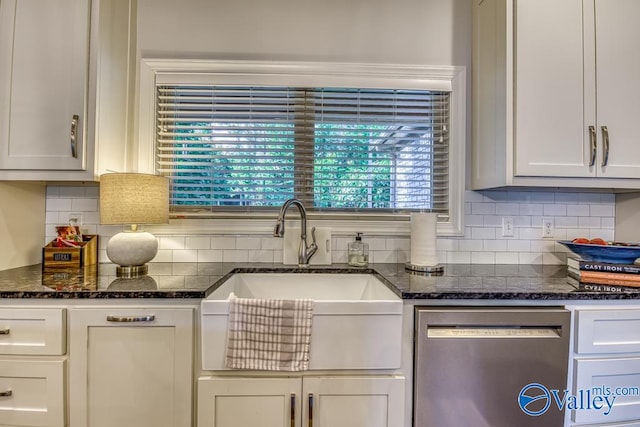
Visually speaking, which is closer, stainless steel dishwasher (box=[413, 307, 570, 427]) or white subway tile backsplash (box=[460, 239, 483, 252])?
stainless steel dishwasher (box=[413, 307, 570, 427])

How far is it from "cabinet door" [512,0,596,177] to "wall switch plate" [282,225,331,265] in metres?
1.01

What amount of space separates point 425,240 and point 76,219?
6.28ft

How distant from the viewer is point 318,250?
1.80 m

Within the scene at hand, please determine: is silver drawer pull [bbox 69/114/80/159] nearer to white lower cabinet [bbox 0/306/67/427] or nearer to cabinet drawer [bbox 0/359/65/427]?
white lower cabinet [bbox 0/306/67/427]

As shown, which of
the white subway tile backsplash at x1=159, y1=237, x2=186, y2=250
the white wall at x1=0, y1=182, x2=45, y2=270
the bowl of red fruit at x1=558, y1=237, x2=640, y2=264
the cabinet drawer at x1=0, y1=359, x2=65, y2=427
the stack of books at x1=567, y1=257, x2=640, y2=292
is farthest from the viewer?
the white subway tile backsplash at x1=159, y1=237, x2=186, y2=250

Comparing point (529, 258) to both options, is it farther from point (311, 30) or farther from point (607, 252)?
point (311, 30)

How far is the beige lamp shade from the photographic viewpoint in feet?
4.77

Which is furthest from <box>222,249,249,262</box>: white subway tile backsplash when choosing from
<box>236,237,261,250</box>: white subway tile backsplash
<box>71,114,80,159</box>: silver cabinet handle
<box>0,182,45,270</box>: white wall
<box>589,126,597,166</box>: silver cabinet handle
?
<box>589,126,597,166</box>: silver cabinet handle

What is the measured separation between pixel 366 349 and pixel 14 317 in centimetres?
129

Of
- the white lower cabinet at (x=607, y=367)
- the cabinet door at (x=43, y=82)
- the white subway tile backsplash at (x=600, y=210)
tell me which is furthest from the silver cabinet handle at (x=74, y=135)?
the white subway tile backsplash at (x=600, y=210)

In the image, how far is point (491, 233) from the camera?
1896 mm

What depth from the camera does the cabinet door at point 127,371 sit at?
3.79 feet

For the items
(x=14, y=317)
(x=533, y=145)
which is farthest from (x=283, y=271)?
(x=533, y=145)

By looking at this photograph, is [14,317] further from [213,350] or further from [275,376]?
[275,376]
